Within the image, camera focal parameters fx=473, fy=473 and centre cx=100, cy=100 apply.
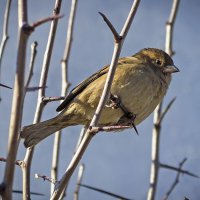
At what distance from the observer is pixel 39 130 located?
12.8 ft

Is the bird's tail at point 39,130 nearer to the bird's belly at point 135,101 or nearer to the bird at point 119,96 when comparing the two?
the bird at point 119,96

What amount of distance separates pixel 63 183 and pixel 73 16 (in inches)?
89.3

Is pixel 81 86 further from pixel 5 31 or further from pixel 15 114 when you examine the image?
pixel 15 114

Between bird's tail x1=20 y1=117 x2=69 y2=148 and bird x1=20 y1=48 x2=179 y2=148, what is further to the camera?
bird x1=20 y1=48 x2=179 y2=148

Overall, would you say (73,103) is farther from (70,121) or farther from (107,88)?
(107,88)

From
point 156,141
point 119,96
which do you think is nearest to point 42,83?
point 156,141

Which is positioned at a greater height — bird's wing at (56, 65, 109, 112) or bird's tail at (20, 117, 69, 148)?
bird's wing at (56, 65, 109, 112)

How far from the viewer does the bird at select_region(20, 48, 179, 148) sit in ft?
13.8

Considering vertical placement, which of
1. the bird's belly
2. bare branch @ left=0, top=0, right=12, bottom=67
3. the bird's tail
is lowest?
the bird's tail

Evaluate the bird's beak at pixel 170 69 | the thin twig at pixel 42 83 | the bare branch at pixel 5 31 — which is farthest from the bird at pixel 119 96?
the thin twig at pixel 42 83

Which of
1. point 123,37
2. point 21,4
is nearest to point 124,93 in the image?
point 123,37

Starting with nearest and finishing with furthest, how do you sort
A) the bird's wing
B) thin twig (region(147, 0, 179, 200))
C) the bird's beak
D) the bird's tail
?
thin twig (region(147, 0, 179, 200)) < the bird's tail < the bird's wing < the bird's beak

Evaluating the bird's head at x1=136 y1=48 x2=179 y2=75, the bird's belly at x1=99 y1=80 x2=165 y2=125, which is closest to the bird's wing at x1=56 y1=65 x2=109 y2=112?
the bird's belly at x1=99 y1=80 x2=165 y2=125

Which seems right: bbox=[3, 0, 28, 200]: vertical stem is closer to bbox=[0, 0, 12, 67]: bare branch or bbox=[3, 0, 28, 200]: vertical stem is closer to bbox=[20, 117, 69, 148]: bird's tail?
bbox=[20, 117, 69, 148]: bird's tail
